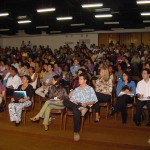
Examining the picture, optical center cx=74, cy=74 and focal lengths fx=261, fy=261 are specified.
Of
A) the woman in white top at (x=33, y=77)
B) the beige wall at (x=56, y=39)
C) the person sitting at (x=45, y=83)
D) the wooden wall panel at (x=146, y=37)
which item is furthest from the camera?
the beige wall at (x=56, y=39)

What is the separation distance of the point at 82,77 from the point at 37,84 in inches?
102

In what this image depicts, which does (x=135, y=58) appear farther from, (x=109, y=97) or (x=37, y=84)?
(x=109, y=97)

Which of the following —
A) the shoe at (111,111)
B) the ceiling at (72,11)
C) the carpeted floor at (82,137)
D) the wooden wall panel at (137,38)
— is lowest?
the carpeted floor at (82,137)

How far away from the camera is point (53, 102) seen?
5047 millimetres

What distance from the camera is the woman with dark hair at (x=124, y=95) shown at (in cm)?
507

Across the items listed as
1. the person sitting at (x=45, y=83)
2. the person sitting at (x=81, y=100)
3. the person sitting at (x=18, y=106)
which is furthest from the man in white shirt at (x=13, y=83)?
the person sitting at (x=81, y=100)

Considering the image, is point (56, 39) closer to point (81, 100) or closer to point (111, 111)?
point (111, 111)

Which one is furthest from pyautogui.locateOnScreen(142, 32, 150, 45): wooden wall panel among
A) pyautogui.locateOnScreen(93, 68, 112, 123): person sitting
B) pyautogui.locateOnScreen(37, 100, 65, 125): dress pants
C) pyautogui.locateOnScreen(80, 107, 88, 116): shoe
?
pyautogui.locateOnScreen(80, 107, 88, 116): shoe

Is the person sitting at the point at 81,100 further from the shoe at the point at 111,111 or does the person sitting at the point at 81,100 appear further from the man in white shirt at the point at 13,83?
the man in white shirt at the point at 13,83

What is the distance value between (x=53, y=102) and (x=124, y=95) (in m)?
1.40

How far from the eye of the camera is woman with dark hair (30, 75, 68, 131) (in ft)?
16.4

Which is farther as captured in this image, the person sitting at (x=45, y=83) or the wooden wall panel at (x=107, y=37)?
the wooden wall panel at (x=107, y=37)

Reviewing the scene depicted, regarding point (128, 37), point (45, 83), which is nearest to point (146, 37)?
point (128, 37)

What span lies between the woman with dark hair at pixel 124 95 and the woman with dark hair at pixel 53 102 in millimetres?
1047
